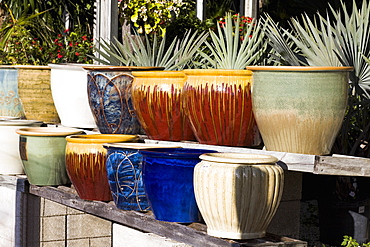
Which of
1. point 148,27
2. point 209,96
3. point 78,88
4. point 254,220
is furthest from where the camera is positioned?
point 148,27

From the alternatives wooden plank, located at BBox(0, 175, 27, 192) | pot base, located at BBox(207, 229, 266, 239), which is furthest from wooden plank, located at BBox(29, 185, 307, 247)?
wooden plank, located at BBox(0, 175, 27, 192)

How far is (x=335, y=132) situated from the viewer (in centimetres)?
265

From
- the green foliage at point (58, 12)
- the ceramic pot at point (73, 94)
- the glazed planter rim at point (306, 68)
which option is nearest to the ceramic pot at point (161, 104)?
the glazed planter rim at point (306, 68)

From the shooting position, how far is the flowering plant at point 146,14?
17.8 ft

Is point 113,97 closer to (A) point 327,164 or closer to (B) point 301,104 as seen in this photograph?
(B) point 301,104

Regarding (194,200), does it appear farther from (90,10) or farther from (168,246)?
(90,10)

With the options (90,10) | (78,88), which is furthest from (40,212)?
(90,10)

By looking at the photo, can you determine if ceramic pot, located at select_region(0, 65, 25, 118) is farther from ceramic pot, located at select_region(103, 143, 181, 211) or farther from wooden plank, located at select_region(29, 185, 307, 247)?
ceramic pot, located at select_region(103, 143, 181, 211)

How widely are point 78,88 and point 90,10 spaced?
191 inches

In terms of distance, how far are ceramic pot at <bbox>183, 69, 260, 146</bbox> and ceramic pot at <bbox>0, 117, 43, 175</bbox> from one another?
147 cm

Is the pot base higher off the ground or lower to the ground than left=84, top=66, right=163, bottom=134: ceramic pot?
lower

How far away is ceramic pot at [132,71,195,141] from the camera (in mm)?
3080

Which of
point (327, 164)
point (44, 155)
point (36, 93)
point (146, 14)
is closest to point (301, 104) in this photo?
point (327, 164)

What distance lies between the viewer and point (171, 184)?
264 centimetres
